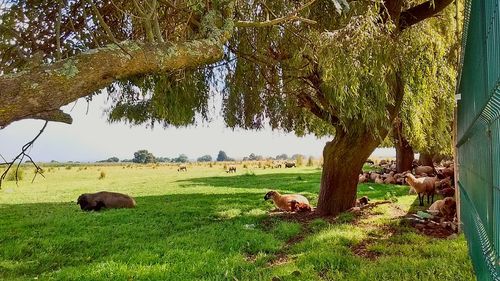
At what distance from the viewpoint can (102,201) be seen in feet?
37.2

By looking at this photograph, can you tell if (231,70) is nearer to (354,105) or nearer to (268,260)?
(354,105)

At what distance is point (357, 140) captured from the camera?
352 inches

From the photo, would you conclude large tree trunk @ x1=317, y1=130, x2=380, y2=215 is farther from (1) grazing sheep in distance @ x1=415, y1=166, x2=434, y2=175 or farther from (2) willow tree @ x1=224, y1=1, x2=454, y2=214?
(1) grazing sheep in distance @ x1=415, y1=166, x2=434, y2=175

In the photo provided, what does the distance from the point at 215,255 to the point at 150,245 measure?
128cm

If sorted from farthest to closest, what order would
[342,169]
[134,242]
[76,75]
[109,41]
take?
[342,169]
[134,242]
[109,41]
[76,75]

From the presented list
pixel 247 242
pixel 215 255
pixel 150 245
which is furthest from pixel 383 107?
pixel 150 245

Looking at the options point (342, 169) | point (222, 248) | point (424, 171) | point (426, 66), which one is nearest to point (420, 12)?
point (426, 66)

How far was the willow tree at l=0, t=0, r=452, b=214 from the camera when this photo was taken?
2801 mm

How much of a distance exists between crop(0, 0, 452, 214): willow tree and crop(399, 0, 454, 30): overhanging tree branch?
0.07 ft

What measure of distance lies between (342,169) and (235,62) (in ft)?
10.8

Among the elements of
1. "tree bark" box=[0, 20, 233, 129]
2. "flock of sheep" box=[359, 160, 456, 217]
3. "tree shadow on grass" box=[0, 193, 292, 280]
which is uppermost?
"tree bark" box=[0, 20, 233, 129]

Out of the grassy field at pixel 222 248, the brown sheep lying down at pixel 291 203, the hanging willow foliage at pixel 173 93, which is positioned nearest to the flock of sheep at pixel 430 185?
the grassy field at pixel 222 248

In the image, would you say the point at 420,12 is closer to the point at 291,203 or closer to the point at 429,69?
the point at 429,69

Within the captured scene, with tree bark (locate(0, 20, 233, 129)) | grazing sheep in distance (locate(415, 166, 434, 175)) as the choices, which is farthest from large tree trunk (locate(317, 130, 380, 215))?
grazing sheep in distance (locate(415, 166, 434, 175))
